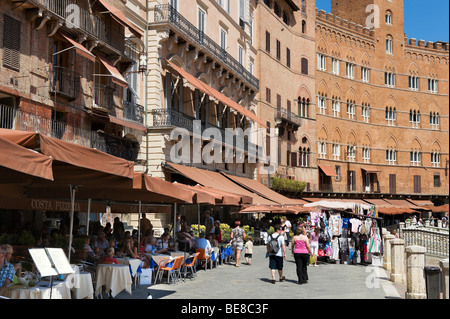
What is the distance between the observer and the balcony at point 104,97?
22.5m

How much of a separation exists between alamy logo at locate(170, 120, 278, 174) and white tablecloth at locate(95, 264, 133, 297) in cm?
1566

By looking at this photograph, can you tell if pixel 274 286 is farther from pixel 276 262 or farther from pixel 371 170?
pixel 371 170

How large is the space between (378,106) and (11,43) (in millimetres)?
47792

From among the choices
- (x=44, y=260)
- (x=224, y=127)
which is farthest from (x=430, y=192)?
(x=44, y=260)

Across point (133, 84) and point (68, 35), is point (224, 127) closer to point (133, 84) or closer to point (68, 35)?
point (133, 84)

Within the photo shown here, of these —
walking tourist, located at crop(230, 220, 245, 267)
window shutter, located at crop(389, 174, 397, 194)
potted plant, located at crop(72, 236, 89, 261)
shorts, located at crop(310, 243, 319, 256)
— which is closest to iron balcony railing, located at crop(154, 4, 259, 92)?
walking tourist, located at crop(230, 220, 245, 267)

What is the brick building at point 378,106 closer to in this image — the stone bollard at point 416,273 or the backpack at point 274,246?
the backpack at point 274,246

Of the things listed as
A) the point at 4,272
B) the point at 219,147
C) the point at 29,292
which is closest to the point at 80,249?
the point at 4,272

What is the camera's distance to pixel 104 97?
2308 centimetres

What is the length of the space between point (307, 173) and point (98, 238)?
1537 inches

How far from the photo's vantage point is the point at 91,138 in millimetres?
21688

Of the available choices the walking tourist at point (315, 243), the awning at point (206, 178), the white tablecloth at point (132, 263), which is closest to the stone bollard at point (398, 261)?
the walking tourist at point (315, 243)

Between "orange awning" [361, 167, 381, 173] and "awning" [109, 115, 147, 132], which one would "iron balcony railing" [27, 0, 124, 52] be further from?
"orange awning" [361, 167, 381, 173]

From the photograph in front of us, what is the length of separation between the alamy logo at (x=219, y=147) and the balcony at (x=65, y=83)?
6.13 metres
